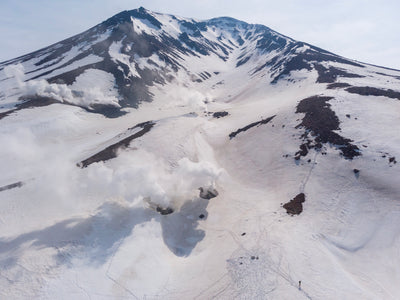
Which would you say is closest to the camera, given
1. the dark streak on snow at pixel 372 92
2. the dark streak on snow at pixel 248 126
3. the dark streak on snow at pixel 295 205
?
the dark streak on snow at pixel 295 205

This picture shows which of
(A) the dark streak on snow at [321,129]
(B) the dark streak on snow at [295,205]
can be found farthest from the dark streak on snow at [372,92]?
(B) the dark streak on snow at [295,205]

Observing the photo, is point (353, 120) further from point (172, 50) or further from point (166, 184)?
point (172, 50)

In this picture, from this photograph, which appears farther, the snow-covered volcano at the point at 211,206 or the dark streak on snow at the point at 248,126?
the dark streak on snow at the point at 248,126

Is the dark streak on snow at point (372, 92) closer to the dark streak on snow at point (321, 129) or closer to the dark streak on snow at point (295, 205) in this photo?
the dark streak on snow at point (321, 129)

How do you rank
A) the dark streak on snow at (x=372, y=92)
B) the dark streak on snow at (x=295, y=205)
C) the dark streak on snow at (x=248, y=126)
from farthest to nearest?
the dark streak on snow at (x=248, y=126)
the dark streak on snow at (x=372, y=92)
the dark streak on snow at (x=295, y=205)

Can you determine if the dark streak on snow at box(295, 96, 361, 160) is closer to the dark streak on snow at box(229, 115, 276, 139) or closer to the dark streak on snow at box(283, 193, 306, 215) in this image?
the dark streak on snow at box(229, 115, 276, 139)

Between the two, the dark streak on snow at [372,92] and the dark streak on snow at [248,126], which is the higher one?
the dark streak on snow at [372,92]

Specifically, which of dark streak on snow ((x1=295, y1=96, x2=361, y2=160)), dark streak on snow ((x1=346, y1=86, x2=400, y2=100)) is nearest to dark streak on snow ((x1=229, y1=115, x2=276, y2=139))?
dark streak on snow ((x1=295, y1=96, x2=361, y2=160))

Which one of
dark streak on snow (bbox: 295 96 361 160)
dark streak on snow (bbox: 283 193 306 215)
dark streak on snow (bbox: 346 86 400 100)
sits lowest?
dark streak on snow (bbox: 283 193 306 215)

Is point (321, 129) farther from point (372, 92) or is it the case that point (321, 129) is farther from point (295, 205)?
point (372, 92)

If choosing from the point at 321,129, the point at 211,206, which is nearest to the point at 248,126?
the point at 321,129

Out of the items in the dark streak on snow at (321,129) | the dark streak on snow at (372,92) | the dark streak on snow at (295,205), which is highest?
the dark streak on snow at (372,92)

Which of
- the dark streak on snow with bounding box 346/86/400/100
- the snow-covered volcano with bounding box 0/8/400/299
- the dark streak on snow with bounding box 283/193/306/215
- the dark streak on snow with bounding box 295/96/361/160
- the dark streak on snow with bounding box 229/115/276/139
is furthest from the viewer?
the dark streak on snow with bounding box 229/115/276/139
